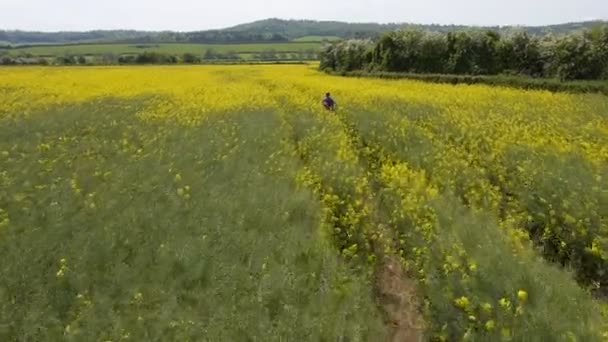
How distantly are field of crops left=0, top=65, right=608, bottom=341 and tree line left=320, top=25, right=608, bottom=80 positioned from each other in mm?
18614

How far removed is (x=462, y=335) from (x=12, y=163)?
8.27 metres

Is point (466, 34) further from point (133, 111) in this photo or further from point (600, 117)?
point (133, 111)

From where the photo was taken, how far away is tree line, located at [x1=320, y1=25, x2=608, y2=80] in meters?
31.7

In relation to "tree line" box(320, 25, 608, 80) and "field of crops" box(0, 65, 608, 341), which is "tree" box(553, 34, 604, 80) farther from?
"field of crops" box(0, 65, 608, 341)

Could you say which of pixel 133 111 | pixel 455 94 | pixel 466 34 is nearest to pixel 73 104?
pixel 133 111

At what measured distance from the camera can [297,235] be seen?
7684 mm

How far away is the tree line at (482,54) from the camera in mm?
31688

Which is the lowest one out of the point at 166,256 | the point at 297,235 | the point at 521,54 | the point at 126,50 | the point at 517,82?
the point at 126,50

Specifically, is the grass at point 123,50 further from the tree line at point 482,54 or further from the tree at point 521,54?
the tree at point 521,54

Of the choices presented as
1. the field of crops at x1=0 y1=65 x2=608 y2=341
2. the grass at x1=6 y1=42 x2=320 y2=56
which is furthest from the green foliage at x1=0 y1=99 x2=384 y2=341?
the grass at x1=6 y1=42 x2=320 y2=56

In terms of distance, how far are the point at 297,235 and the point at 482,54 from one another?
113 feet

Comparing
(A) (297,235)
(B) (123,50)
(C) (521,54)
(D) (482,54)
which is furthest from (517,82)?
(B) (123,50)

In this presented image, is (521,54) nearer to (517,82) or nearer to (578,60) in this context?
(578,60)

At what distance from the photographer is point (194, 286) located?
21.1 ft
